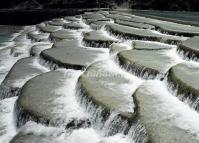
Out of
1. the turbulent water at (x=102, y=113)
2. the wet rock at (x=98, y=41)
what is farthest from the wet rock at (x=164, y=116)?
the wet rock at (x=98, y=41)

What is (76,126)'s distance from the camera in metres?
6.90

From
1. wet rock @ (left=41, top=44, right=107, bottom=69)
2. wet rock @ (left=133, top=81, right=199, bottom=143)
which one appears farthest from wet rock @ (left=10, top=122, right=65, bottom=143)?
wet rock @ (left=41, top=44, right=107, bottom=69)

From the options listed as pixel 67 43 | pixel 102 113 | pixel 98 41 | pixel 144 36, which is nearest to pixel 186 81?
pixel 102 113

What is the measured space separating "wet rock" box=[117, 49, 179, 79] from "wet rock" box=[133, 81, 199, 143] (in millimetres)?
858

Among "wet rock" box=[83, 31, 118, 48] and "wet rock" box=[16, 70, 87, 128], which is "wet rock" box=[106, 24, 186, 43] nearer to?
"wet rock" box=[83, 31, 118, 48]

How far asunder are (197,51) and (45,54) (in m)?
4.59

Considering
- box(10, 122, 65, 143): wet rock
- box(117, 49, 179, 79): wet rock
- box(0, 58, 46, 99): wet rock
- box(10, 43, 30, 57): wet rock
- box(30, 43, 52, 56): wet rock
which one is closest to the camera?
box(10, 122, 65, 143): wet rock

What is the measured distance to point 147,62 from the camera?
30.2ft

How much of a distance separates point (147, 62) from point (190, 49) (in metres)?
1.49

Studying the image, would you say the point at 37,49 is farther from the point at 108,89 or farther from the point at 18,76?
the point at 108,89

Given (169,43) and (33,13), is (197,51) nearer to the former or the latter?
(169,43)

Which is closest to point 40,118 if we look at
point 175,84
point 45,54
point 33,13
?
point 175,84

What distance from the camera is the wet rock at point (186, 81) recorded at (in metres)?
6.74

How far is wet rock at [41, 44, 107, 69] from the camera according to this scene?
10146 millimetres
